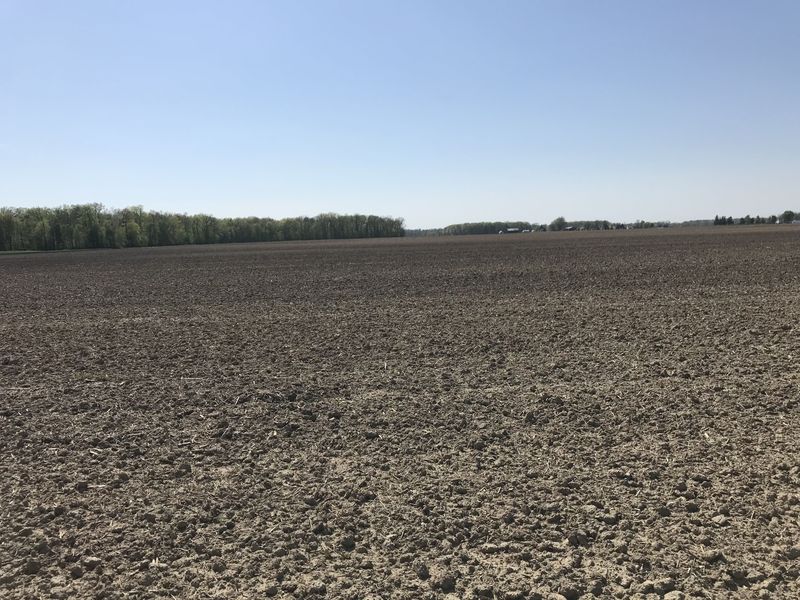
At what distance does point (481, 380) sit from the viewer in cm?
789

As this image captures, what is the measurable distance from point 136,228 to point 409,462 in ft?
381

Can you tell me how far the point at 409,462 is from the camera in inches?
209

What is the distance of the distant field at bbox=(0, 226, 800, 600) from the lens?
3693 millimetres

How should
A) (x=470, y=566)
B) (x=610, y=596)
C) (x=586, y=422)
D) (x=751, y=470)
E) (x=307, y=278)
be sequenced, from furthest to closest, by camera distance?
(x=307, y=278), (x=586, y=422), (x=751, y=470), (x=470, y=566), (x=610, y=596)

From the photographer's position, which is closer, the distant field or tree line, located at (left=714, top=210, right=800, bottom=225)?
the distant field

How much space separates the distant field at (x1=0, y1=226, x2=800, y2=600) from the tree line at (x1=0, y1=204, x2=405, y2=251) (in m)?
105

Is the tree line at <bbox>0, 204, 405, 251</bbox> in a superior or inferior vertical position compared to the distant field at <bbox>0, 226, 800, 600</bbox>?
superior

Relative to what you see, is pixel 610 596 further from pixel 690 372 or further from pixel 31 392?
pixel 31 392

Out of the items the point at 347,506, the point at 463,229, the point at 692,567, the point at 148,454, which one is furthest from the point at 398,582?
the point at 463,229

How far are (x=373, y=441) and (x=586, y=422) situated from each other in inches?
88.7

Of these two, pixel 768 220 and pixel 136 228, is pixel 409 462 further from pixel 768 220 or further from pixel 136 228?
pixel 768 220

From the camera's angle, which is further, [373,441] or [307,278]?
[307,278]

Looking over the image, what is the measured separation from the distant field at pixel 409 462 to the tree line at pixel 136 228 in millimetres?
105086

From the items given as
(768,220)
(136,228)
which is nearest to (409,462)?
(136,228)
